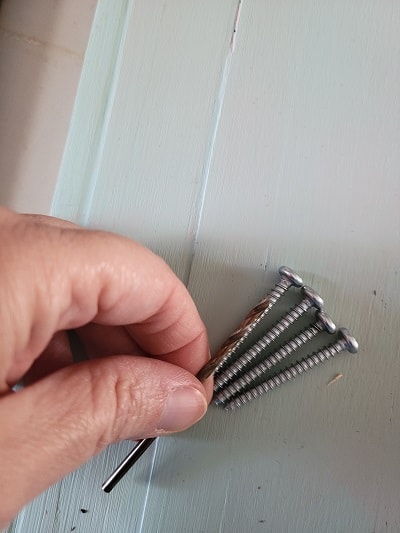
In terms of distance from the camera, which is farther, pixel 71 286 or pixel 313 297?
pixel 313 297

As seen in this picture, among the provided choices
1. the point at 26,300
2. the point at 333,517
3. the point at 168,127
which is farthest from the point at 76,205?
the point at 333,517

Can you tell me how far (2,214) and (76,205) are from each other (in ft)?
0.77

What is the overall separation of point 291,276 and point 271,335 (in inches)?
2.8

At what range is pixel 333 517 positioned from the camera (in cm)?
57

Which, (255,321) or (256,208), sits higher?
(256,208)

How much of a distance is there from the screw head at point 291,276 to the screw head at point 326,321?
4 cm

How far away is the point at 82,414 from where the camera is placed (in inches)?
18.8

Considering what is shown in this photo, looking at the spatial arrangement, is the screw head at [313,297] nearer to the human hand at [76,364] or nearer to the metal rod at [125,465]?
the human hand at [76,364]

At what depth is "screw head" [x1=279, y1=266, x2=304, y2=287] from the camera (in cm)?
61

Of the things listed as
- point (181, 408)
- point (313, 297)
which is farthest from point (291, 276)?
point (181, 408)

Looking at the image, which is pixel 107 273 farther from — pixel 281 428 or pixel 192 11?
pixel 192 11

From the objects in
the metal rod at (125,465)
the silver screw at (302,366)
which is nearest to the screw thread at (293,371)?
the silver screw at (302,366)

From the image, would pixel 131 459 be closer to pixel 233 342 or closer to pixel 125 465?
pixel 125 465

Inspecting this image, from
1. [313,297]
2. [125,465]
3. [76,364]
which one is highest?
[313,297]
